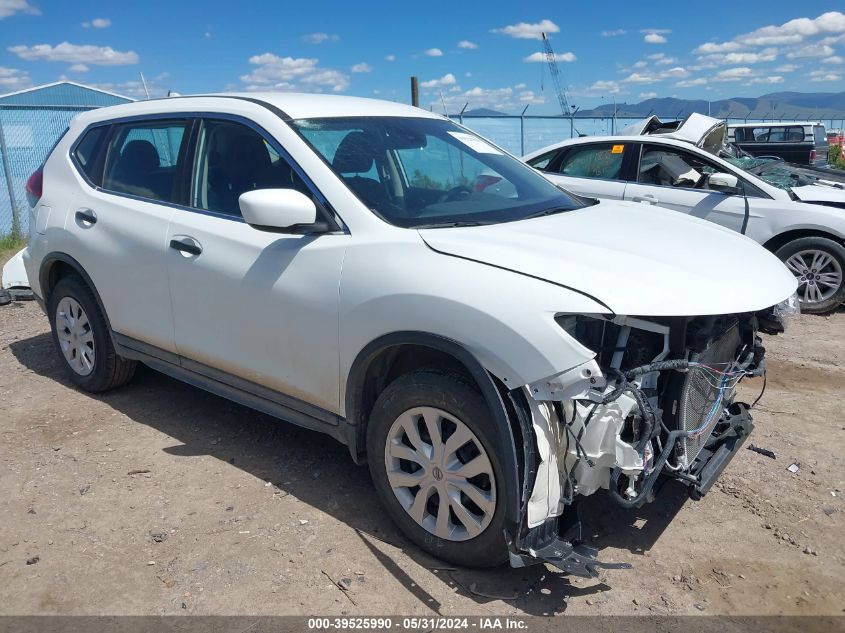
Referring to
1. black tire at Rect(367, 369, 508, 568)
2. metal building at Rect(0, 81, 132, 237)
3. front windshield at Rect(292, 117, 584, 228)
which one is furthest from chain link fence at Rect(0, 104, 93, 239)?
black tire at Rect(367, 369, 508, 568)

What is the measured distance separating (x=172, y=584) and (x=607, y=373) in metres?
1.99

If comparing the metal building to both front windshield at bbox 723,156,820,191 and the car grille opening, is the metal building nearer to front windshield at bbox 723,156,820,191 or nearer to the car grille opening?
front windshield at bbox 723,156,820,191

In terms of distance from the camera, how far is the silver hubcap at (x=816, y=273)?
696 centimetres

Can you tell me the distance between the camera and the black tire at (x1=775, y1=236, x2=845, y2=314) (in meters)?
6.90

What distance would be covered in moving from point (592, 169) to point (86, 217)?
209 inches

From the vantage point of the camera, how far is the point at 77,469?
3.97m

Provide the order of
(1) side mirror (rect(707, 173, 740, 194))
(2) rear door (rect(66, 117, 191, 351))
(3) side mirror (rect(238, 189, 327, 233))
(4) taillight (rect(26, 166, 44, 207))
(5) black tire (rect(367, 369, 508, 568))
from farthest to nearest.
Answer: (1) side mirror (rect(707, 173, 740, 194)) → (4) taillight (rect(26, 166, 44, 207)) → (2) rear door (rect(66, 117, 191, 351)) → (3) side mirror (rect(238, 189, 327, 233)) → (5) black tire (rect(367, 369, 508, 568))

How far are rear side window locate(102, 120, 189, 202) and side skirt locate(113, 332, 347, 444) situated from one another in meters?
0.92

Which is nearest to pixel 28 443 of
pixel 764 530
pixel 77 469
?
pixel 77 469

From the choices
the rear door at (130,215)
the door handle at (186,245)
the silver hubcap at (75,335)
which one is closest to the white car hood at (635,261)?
the door handle at (186,245)

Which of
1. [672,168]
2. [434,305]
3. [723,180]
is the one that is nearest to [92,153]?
[434,305]

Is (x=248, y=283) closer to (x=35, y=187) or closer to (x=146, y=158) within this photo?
(x=146, y=158)

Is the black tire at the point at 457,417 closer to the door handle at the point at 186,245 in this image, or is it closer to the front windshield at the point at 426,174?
the front windshield at the point at 426,174

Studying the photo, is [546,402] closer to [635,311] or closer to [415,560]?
[635,311]
